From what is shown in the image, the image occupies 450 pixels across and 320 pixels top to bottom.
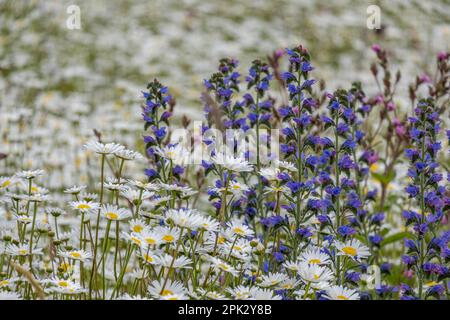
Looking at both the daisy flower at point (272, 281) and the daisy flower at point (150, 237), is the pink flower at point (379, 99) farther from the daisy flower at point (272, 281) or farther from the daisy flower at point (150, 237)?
the daisy flower at point (150, 237)

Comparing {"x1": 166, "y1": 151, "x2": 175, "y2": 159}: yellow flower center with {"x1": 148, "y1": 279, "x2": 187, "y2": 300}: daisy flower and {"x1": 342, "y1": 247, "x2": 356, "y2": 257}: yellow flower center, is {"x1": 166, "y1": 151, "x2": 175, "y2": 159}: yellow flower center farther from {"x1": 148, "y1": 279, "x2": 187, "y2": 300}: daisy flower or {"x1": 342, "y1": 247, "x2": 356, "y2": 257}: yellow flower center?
{"x1": 342, "y1": 247, "x2": 356, "y2": 257}: yellow flower center

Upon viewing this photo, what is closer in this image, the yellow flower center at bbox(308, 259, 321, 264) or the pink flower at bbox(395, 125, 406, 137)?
the yellow flower center at bbox(308, 259, 321, 264)

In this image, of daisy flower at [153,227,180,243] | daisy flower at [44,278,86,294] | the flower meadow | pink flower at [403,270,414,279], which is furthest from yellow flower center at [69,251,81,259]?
pink flower at [403,270,414,279]

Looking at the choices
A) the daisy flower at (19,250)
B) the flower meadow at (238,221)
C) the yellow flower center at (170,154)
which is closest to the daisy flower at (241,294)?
the flower meadow at (238,221)

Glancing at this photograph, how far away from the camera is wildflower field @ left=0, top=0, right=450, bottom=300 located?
239 centimetres

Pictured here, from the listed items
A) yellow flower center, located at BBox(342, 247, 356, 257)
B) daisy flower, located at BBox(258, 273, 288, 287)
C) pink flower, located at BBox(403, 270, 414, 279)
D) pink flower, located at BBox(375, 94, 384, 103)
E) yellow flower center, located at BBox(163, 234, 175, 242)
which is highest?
pink flower, located at BBox(375, 94, 384, 103)

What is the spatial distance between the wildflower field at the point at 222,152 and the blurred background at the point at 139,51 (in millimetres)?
41

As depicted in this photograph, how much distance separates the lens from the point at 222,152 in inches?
102

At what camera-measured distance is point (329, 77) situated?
10.3 metres

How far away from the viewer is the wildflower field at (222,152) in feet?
7.84

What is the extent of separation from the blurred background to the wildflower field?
41mm

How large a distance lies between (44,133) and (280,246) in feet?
14.1

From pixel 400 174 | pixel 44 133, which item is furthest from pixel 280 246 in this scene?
pixel 44 133

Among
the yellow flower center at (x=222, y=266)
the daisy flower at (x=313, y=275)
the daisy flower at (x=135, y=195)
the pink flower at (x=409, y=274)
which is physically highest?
the daisy flower at (x=135, y=195)
